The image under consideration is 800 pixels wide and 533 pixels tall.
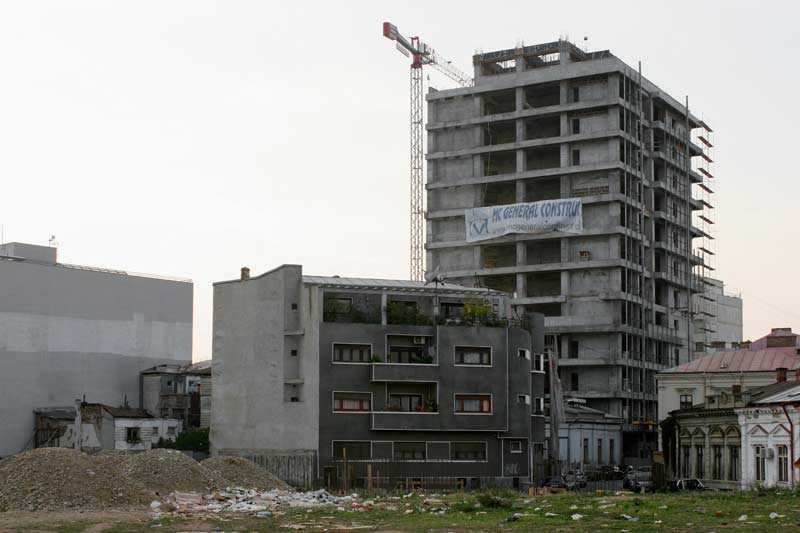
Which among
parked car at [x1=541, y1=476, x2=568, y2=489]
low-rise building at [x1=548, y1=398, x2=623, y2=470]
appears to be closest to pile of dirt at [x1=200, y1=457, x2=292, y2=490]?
parked car at [x1=541, y1=476, x2=568, y2=489]

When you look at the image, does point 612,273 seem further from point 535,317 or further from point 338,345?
point 338,345

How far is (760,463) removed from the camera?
82625mm

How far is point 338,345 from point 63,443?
40.2 m

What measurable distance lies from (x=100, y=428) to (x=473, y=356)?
40527 millimetres

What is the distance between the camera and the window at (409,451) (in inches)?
3661

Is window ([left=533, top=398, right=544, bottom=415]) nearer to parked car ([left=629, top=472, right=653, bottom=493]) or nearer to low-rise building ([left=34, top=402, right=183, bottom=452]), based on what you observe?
parked car ([left=629, top=472, right=653, bottom=493])

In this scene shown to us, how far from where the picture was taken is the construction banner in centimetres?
15100

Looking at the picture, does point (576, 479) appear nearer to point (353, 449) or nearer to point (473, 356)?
point (473, 356)

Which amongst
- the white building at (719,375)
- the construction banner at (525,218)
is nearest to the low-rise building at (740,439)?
the white building at (719,375)

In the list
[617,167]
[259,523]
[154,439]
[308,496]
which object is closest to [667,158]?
[617,167]

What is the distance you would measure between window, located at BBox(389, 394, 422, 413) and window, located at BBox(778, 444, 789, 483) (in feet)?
86.8

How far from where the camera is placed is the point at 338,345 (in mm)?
93875

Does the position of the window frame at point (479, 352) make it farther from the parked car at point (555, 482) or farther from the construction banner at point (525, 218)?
the construction banner at point (525, 218)

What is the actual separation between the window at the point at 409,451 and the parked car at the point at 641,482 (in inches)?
593
